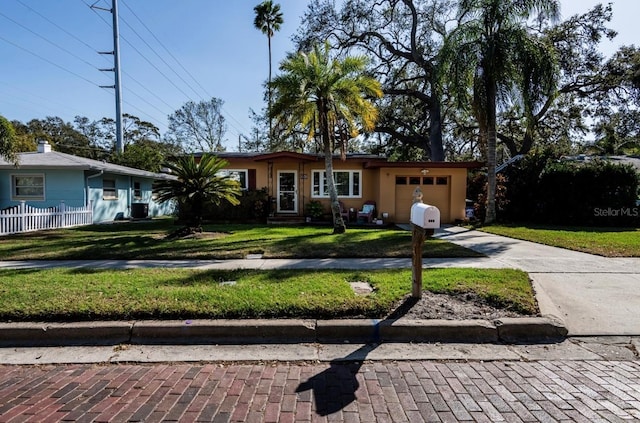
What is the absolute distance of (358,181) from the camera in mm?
18062

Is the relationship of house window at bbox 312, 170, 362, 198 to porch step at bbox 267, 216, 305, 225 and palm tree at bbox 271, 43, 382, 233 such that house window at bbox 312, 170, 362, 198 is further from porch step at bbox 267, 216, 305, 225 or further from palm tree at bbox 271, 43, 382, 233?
palm tree at bbox 271, 43, 382, 233

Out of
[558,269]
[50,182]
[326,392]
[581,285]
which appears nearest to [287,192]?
[50,182]

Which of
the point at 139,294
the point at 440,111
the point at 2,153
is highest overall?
the point at 440,111

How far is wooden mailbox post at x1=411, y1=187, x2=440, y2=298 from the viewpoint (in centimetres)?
449

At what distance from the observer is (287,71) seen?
12547 millimetres

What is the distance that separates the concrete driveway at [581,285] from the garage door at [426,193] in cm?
740

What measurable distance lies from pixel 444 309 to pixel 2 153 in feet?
50.6

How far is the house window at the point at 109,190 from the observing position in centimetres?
1951

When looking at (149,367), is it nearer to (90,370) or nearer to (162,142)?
(90,370)

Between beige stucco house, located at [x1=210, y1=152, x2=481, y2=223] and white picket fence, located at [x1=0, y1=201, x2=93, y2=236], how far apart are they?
6.86m

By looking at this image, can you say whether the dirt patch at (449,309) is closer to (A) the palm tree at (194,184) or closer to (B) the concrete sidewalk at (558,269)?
(B) the concrete sidewalk at (558,269)

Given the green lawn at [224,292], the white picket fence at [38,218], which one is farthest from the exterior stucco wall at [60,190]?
the green lawn at [224,292]

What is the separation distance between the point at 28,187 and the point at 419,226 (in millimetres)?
19699

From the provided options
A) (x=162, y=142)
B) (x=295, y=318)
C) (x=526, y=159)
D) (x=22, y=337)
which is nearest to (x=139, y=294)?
(x=22, y=337)
